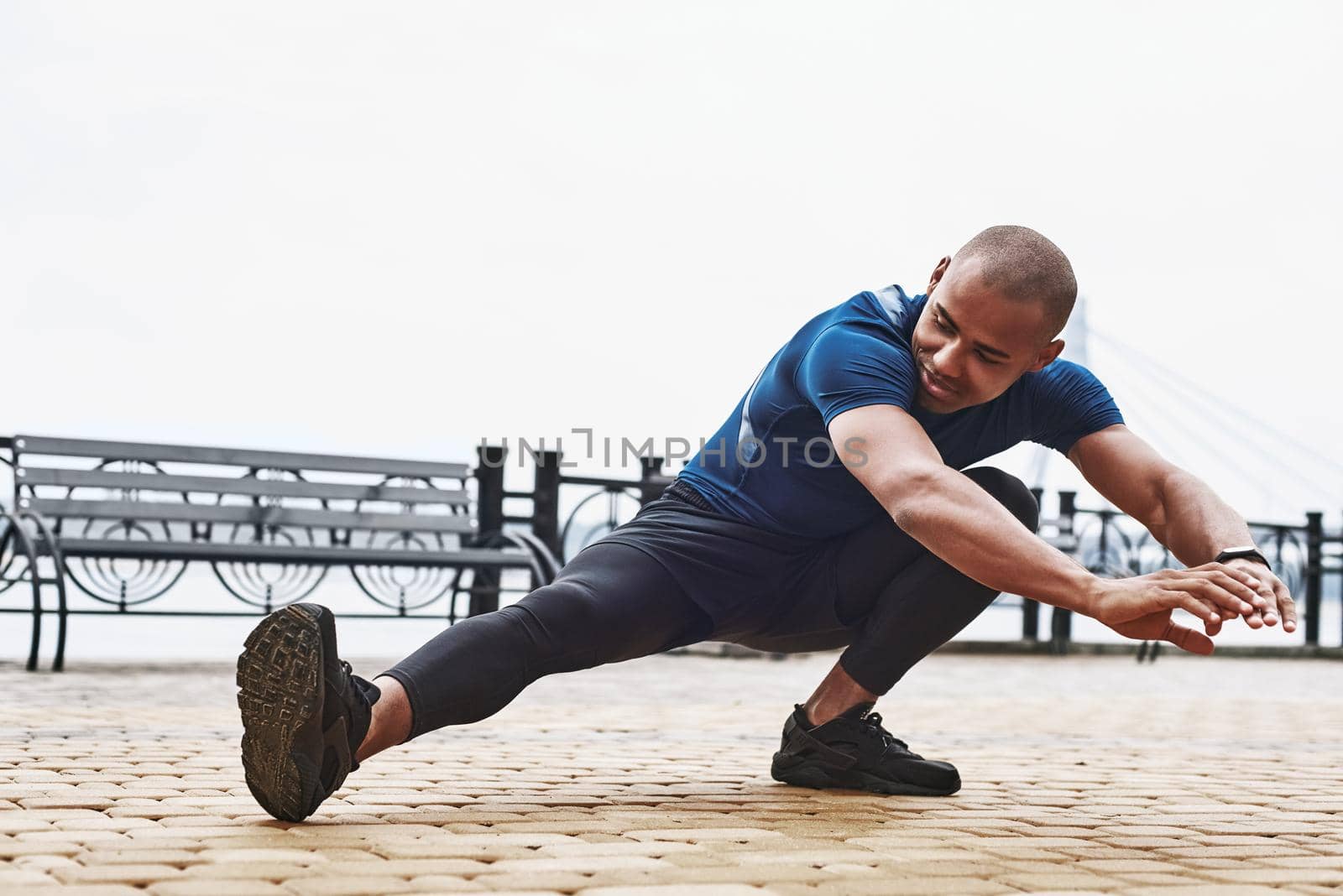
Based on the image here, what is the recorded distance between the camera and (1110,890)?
1.87m

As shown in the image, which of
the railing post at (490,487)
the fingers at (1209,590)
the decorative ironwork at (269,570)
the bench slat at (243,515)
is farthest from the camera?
the railing post at (490,487)

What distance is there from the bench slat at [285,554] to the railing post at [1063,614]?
217 inches

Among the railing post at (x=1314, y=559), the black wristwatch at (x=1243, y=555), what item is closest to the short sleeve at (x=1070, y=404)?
the black wristwatch at (x=1243, y=555)

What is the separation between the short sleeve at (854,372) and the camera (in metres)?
2.41

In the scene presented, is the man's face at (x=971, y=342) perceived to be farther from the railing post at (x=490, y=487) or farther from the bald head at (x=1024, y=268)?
the railing post at (x=490, y=487)

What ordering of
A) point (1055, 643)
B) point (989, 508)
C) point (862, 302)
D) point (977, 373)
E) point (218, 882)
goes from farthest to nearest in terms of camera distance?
point (1055, 643), point (862, 302), point (977, 373), point (989, 508), point (218, 882)

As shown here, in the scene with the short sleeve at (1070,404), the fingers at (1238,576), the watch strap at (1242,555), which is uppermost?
the short sleeve at (1070,404)

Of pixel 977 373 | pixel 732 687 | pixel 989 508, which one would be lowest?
pixel 732 687

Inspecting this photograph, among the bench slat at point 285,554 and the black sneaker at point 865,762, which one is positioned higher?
the bench slat at point 285,554

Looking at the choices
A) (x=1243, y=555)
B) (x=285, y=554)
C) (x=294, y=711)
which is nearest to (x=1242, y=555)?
(x=1243, y=555)

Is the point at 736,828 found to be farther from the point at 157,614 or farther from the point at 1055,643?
the point at 1055,643

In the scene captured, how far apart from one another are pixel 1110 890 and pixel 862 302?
1191 millimetres

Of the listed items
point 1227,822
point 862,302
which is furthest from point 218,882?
point 1227,822

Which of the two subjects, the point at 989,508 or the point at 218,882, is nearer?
the point at 218,882
